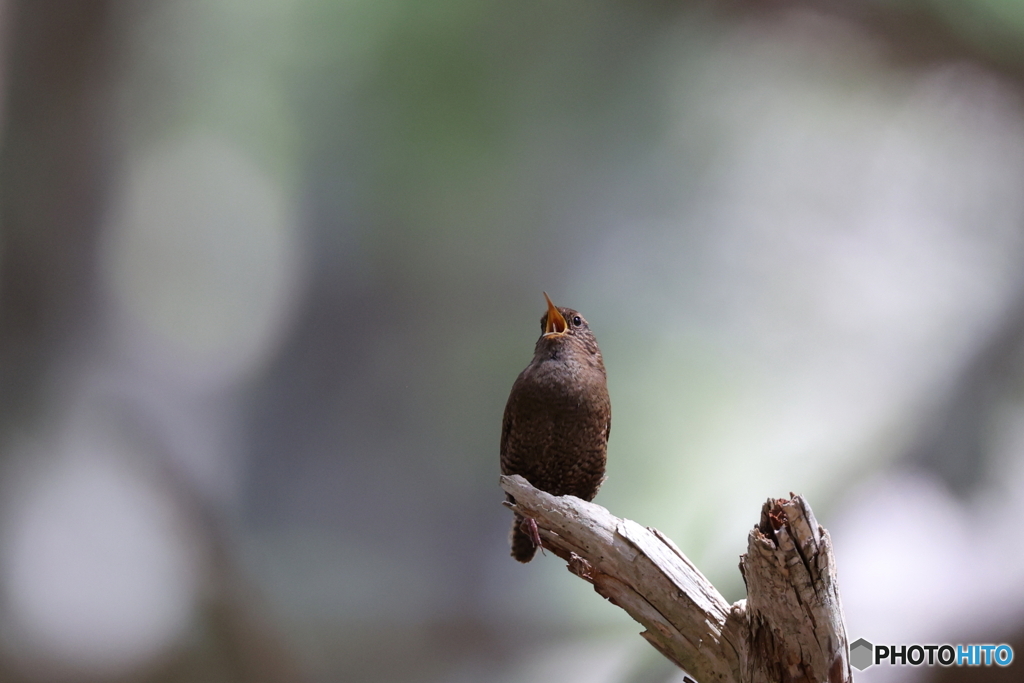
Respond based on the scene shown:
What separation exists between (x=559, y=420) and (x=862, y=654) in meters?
1.63

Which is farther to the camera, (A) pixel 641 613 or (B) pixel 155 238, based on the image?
(B) pixel 155 238

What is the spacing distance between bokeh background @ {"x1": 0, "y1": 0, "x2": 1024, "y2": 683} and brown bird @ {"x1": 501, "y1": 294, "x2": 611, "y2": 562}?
26.8 inches

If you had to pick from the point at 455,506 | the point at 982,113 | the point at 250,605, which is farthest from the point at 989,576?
the point at 250,605

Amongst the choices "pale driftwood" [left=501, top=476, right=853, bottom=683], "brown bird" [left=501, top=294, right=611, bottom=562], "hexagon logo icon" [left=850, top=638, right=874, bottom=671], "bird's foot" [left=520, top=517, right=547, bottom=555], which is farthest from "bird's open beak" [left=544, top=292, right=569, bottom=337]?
"hexagon logo icon" [left=850, top=638, right=874, bottom=671]

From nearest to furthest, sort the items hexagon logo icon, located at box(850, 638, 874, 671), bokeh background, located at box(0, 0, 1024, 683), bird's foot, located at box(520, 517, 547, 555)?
bird's foot, located at box(520, 517, 547, 555), hexagon logo icon, located at box(850, 638, 874, 671), bokeh background, located at box(0, 0, 1024, 683)

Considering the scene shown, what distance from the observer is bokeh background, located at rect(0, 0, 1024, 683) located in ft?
10.6

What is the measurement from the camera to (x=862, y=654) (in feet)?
9.77

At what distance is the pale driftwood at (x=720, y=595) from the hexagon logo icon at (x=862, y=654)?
39.8 inches

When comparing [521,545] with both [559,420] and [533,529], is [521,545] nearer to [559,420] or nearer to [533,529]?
[533,529]

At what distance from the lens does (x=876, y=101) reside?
3.45 m

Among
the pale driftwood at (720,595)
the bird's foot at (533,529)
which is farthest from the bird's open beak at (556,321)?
the bird's foot at (533,529)

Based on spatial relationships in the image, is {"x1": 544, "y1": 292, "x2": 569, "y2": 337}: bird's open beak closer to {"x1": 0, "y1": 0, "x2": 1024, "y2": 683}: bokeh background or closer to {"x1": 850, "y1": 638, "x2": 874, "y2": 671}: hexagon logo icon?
{"x1": 0, "y1": 0, "x2": 1024, "y2": 683}: bokeh background

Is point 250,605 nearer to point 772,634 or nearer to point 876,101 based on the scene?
point 772,634

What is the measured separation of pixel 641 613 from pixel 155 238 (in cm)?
263
